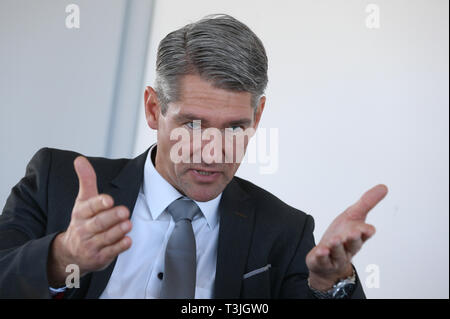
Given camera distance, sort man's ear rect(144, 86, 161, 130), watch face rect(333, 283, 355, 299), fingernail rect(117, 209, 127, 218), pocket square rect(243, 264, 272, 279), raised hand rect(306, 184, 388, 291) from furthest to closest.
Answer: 1. man's ear rect(144, 86, 161, 130)
2. pocket square rect(243, 264, 272, 279)
3. watch face rect(333, 283, 355, 299)
4. raised hand rect(306, 184, 388, 291)
5. fingernail rect(117, 209, 127, 218)

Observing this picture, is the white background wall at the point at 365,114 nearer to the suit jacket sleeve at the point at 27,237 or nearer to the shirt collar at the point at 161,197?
the shirt collar at the point at 161,197

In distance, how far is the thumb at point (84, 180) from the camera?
939 millimetres

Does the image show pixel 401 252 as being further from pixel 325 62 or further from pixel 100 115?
pixel 100 115

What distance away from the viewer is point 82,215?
35.4 inches

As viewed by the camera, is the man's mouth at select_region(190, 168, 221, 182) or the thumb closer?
the thumb

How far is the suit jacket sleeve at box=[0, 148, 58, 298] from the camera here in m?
0.98

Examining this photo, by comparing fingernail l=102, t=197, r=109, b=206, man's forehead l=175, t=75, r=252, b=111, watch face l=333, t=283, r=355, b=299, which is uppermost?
man's forehead l=175, t=75, r=252, b=111

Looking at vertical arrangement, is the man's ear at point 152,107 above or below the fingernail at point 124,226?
above

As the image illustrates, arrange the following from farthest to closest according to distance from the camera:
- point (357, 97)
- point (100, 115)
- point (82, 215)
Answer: point (357, 97) < point (100, 115) < point (82, 215)

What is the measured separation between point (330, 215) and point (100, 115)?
48.4 inches

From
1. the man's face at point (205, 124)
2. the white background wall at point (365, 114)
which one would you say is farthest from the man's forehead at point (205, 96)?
the white background wall at point (365, 114)

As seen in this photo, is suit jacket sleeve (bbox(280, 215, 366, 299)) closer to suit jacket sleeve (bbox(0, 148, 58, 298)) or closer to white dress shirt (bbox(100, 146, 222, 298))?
white dress shirt (bbox(100, 146, 222, 298))

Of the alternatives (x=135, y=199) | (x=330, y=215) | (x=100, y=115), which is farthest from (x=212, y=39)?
(x=330, y=215)

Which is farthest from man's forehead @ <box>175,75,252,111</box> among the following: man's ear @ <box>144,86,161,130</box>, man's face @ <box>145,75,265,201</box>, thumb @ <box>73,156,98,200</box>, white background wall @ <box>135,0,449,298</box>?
white background wall @ <box>135,0,449,298</box>
